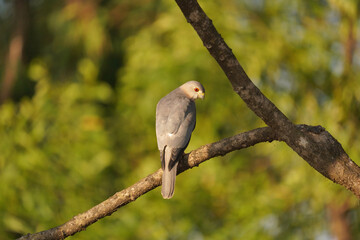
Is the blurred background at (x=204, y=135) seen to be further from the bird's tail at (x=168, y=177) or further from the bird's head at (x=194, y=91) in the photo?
the bird's tail at (x=168, y=177)

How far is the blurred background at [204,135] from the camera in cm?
823

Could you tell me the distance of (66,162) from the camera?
905 centimetres

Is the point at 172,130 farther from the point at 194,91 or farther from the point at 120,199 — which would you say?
the point at 120,199

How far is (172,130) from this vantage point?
529cm

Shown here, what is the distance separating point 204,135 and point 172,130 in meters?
3.88

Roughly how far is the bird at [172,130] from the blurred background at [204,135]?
8.13 feet

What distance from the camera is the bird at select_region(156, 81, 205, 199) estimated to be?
471cm

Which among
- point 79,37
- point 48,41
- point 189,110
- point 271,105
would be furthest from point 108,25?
point 271,105

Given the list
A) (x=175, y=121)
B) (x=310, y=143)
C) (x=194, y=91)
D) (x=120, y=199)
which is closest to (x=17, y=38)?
(x=194, y=91)

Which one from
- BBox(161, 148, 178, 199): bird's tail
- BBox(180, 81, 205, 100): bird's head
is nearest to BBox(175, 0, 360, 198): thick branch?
BBox(161, 148, 178, 199): bird's tail

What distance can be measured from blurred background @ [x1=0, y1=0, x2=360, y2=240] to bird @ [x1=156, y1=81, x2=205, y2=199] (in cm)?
248

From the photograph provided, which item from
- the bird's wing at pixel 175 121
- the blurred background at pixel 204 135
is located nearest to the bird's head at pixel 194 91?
the bird's wing at pixel 175 121

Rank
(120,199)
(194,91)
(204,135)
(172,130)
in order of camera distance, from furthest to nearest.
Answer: (204,135)
(194,91)
(172,130)
(120,199)

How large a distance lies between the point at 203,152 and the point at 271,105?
2.11ft
